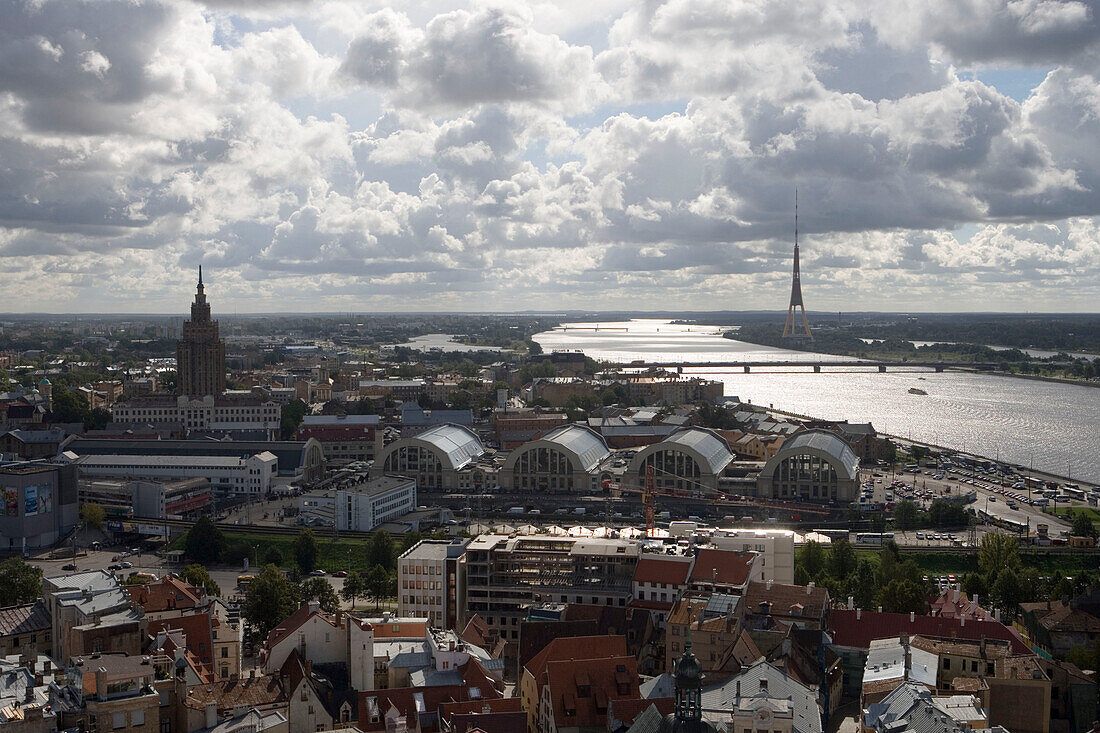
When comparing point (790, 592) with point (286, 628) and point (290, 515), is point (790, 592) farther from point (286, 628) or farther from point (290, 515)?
point (290, 515)

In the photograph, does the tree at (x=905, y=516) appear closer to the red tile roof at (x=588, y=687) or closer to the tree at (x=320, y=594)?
the tree at (x=320, y=594)

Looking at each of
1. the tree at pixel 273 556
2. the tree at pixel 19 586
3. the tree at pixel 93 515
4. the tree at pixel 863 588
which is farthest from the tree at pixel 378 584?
the tree at pixel 93 515

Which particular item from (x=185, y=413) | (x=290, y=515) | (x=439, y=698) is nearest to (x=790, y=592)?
(x=439, y=698)

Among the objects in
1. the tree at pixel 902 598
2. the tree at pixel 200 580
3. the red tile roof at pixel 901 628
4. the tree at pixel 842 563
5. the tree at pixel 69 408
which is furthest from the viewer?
the tree at pixel 69 408

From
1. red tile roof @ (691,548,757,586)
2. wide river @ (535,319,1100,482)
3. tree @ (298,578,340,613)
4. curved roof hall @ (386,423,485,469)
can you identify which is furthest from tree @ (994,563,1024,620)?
wide river @ (535,319,1100,482)

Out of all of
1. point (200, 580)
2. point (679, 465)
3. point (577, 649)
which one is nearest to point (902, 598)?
point (577, 649)

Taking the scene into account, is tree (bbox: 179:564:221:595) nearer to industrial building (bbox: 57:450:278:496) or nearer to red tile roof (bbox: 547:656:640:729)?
red tile roof (bbox: 547:656:640:729)
